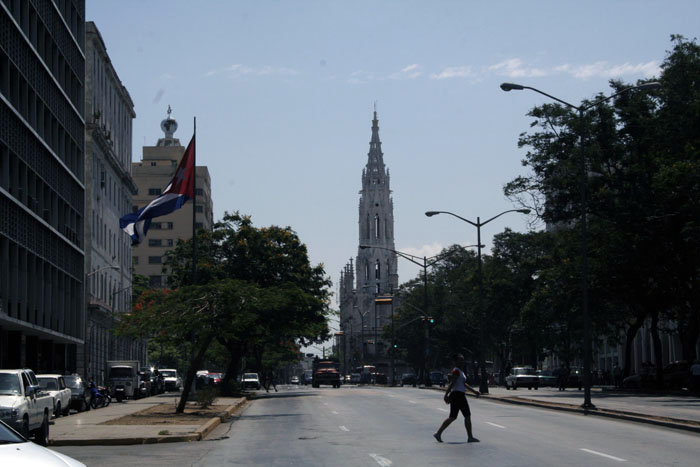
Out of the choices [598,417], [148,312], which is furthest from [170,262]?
[598,417]

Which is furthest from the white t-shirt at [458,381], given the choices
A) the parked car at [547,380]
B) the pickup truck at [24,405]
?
the parked car at [547,380]

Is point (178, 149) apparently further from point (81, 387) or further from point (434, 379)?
point (81, 387)

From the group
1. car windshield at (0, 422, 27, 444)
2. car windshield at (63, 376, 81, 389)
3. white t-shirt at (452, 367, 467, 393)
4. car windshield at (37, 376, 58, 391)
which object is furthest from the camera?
car windshield at (63, 376, 81, 389)

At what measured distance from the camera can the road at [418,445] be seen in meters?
17.0

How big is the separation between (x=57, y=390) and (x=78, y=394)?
246 inches

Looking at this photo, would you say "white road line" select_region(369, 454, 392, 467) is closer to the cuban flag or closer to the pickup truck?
the pickup truck

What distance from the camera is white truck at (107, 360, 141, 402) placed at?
57.7m

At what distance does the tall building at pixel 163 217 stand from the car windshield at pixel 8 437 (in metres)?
139

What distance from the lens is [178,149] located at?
160250mm

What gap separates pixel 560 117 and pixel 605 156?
353cm

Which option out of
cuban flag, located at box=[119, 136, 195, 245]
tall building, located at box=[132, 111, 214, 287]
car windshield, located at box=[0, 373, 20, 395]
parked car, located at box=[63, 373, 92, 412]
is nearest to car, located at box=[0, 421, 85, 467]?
car windshield, located at box=[0, 373, 20, 395]

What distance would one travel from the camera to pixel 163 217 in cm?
15150

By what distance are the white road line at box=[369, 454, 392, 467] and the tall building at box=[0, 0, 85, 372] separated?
31.1 m

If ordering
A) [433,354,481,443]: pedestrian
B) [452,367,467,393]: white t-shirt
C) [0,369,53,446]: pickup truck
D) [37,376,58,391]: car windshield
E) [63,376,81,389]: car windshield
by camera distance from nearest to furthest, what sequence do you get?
[433,354,481,443]: pedestrian → [452,367,467,393]: white t-shirt → [0,369,53,446]: pickup truck → [37,376,58,391]: car windshield → [63,376,81,389]: car windshield
